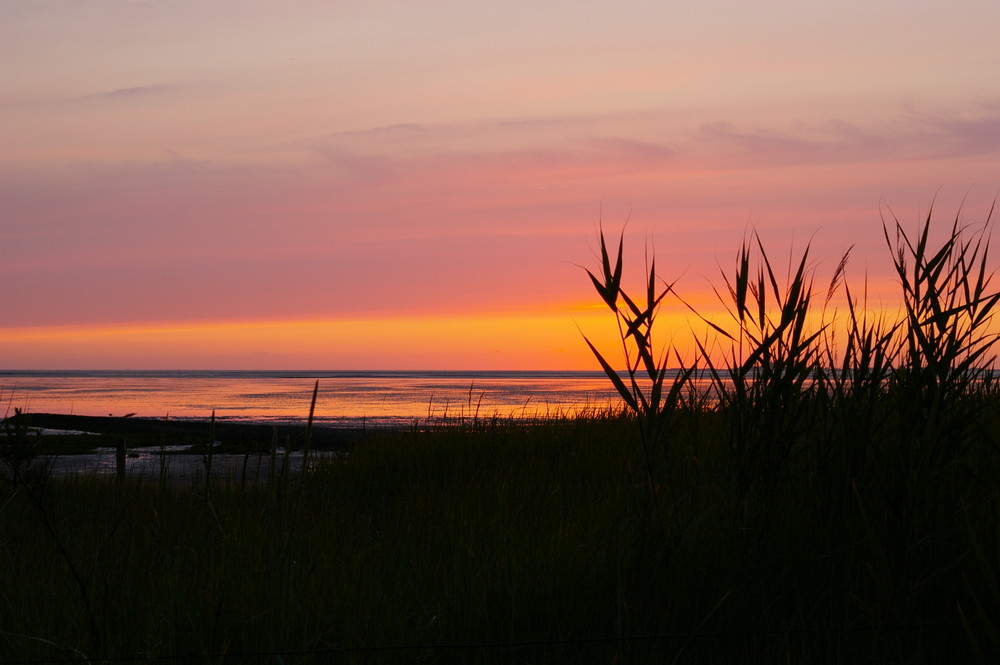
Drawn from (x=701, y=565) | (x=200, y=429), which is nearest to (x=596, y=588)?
(x=701, y=565)

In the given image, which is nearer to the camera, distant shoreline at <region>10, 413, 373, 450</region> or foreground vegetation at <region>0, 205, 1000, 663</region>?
foreground vegetation at <region>0, 205, 1000, 663</region>

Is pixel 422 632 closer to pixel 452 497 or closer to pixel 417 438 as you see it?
pixel 452 497

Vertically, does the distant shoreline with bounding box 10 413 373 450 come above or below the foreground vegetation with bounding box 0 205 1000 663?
below

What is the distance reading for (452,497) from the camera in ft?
18.4

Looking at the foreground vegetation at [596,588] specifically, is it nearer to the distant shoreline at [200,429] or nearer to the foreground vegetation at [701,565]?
the foreground vegetation at [701,565]

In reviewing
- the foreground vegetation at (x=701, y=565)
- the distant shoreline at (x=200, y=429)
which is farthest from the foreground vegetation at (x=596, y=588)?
the distant shoreline at (x=200, y=429)

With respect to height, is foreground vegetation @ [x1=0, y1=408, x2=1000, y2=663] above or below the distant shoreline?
above

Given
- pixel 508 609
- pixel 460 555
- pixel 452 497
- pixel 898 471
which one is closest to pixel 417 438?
pixel 452 497

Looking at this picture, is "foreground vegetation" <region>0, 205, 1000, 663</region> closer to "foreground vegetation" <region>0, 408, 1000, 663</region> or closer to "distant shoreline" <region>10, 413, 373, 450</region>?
"foreground vegetation" <region>0, 408, 1000, 663</region>

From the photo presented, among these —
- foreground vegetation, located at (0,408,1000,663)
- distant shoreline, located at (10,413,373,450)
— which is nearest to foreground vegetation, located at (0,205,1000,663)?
foreground vegetation, located at (0,408,1000,663)

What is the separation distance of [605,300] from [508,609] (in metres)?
1.32

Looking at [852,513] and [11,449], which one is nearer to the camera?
[11,449]

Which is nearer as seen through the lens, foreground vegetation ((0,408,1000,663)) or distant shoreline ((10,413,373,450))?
foreground vegetation ((0,408,1000,663))

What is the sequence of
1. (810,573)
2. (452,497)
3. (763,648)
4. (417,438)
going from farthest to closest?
(417,438), (452,497), (810,573), (763,648)
